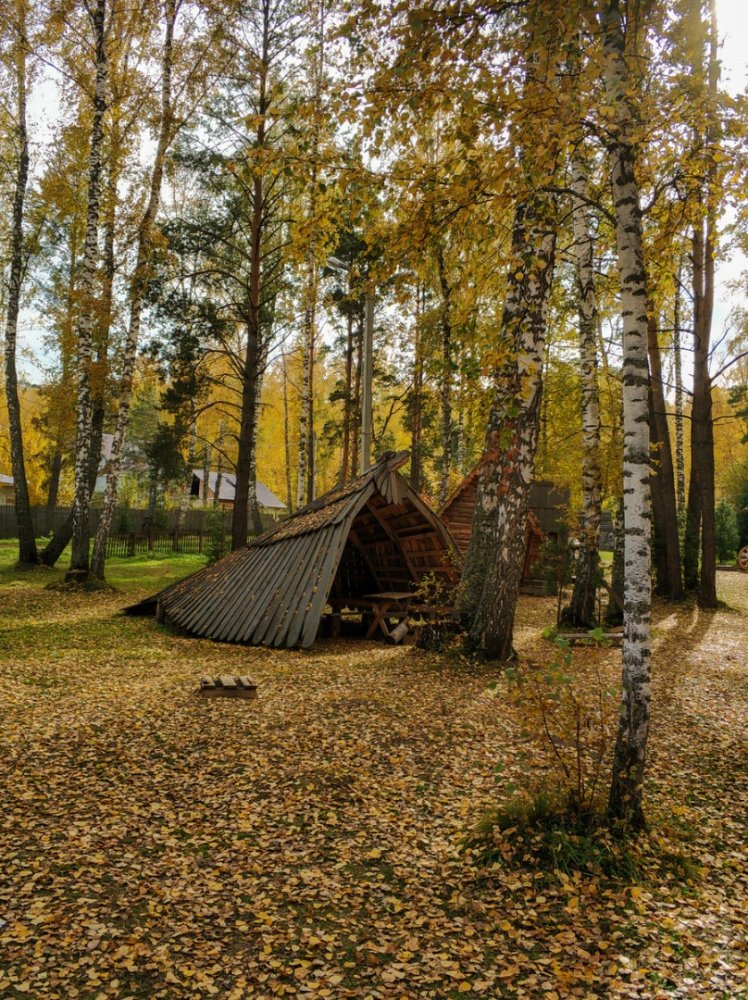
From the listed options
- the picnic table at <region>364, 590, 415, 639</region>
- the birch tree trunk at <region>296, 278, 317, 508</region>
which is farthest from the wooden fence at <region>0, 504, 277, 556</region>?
the picnic table at <region>364, 590, 415, 639</region>

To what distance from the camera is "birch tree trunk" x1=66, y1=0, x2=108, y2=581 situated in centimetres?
1359

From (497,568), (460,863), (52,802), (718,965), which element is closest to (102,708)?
(52,802)

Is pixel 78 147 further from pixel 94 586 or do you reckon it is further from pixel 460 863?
pixel 460 863

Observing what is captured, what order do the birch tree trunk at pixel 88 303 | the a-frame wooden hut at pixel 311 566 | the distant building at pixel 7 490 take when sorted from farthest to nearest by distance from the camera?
the distant building at pixel 7 490, the birch tree trunk at pixel 88 303, the a-frame wooden hut at pixel 311 566

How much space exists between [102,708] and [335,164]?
5004 mm

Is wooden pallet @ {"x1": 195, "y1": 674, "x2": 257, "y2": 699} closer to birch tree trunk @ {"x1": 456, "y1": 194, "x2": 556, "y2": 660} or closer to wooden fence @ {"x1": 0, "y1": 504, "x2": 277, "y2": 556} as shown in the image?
birch tree trunk @ {"x1": 456, "y1": 194, "x2": 556, "y2": 660}

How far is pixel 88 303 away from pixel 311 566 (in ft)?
26.5

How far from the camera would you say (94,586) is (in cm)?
1479

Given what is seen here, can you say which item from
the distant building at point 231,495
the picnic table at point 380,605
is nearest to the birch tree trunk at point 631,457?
the picnic table at point 380,605

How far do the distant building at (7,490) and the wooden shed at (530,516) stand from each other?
29778mm

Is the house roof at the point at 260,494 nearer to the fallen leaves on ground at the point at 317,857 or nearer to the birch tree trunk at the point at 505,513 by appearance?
the birch tree trunk at the point at 505,513

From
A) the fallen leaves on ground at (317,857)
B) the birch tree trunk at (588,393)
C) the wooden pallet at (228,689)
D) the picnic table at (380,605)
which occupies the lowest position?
the fallen leaves on ground at (317,857)

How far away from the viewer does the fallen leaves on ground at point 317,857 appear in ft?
9.71

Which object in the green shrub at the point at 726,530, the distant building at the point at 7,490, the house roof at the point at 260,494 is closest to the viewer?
the green shrub at the point at 726,530
